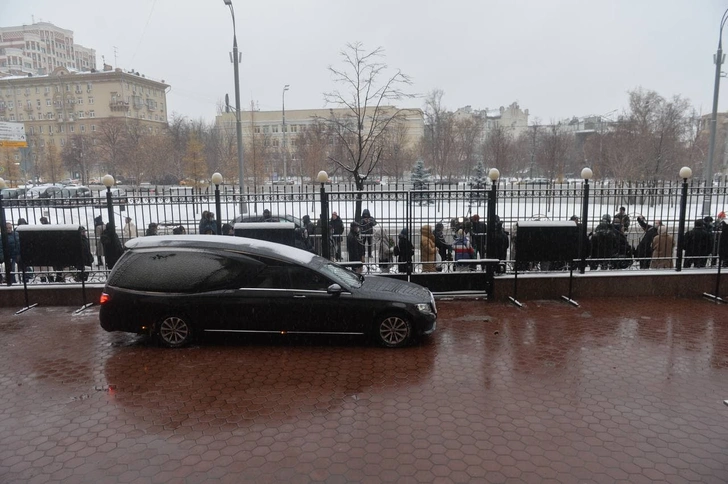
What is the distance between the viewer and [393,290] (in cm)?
738

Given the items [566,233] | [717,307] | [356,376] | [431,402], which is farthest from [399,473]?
[717,307]

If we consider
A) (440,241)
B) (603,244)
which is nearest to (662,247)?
(603,244)

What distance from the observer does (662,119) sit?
34.3m

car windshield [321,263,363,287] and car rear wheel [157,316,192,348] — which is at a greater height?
car windshield [321,263,363,287]

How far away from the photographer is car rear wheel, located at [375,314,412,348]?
710 centimetres

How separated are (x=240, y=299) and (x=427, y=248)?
4779 mm

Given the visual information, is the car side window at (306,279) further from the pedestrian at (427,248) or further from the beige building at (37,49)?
the beige building at (37,49)

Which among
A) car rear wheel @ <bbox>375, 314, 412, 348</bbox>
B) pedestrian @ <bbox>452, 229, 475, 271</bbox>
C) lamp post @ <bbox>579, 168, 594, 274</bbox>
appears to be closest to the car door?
car rear wheel @ <bbox>375, 314, 412, 348</bbox>

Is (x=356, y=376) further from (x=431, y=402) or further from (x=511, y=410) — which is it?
(x=511, y=410)

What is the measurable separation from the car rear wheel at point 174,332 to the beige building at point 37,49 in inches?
4216

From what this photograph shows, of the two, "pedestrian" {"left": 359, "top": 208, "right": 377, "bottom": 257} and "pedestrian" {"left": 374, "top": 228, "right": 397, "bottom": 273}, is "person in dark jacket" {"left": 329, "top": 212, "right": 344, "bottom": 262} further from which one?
"pedestrian" {"left": 374, "top": 228, "right": 397, "bottom": 273}

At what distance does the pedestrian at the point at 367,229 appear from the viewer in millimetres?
10602

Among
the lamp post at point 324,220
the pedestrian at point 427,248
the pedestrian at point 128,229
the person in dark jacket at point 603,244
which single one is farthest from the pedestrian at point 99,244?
the person in dark jacket at point 603,244

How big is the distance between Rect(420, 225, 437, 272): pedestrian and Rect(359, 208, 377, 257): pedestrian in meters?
1.11
